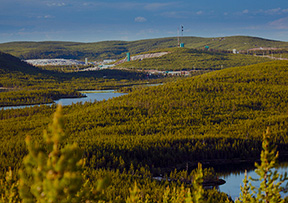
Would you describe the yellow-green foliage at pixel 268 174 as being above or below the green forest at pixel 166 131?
above

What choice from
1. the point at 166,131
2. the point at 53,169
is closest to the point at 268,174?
the point at 53,169

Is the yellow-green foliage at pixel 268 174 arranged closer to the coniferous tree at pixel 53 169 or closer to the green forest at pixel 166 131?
the green forest at pixel 166 131

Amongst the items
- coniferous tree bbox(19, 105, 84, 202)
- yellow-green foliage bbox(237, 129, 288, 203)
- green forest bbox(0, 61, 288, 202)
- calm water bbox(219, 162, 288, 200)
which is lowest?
calm water bbox(219, 162, 288, 200)

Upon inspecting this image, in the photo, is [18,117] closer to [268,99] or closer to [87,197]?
[268,99]

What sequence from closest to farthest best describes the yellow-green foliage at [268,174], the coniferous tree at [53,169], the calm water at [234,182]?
the coniferous tree at [53,169], the yellow-green foliage at [268,174], the calm water at [234,182]

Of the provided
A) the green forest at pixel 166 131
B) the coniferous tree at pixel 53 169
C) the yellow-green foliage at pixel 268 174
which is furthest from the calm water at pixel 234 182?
the coniferous tree at pixel 53 169

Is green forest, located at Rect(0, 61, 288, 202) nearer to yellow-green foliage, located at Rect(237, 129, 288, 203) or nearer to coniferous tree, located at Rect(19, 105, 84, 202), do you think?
yellow-green foliage, located at Rect(237, 129, 288, 203)

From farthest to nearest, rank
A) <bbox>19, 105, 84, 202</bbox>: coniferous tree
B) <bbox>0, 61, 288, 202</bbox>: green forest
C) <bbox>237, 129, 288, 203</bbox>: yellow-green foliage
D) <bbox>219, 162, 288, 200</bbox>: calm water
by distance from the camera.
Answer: <bbox>219, 162, 288, 200</bbox>: calm water < <bbox>0, 61, 288, 202</bbox>: green forest < <bbox>237, 129, 288, 203</bbox>: yellow-green foliage < <bbox>19, 105, 84, 202</bbox>: coniferous tree

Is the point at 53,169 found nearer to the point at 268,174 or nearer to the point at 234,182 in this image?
the point at 268,174

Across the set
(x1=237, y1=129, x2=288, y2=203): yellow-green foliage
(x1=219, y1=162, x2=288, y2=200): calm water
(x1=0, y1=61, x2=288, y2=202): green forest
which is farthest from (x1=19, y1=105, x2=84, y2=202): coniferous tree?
(x1=219, y1=162, x2=288, y2=200): calm water

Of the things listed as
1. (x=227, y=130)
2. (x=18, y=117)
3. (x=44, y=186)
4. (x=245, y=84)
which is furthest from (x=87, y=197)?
(x=245, y=84)
